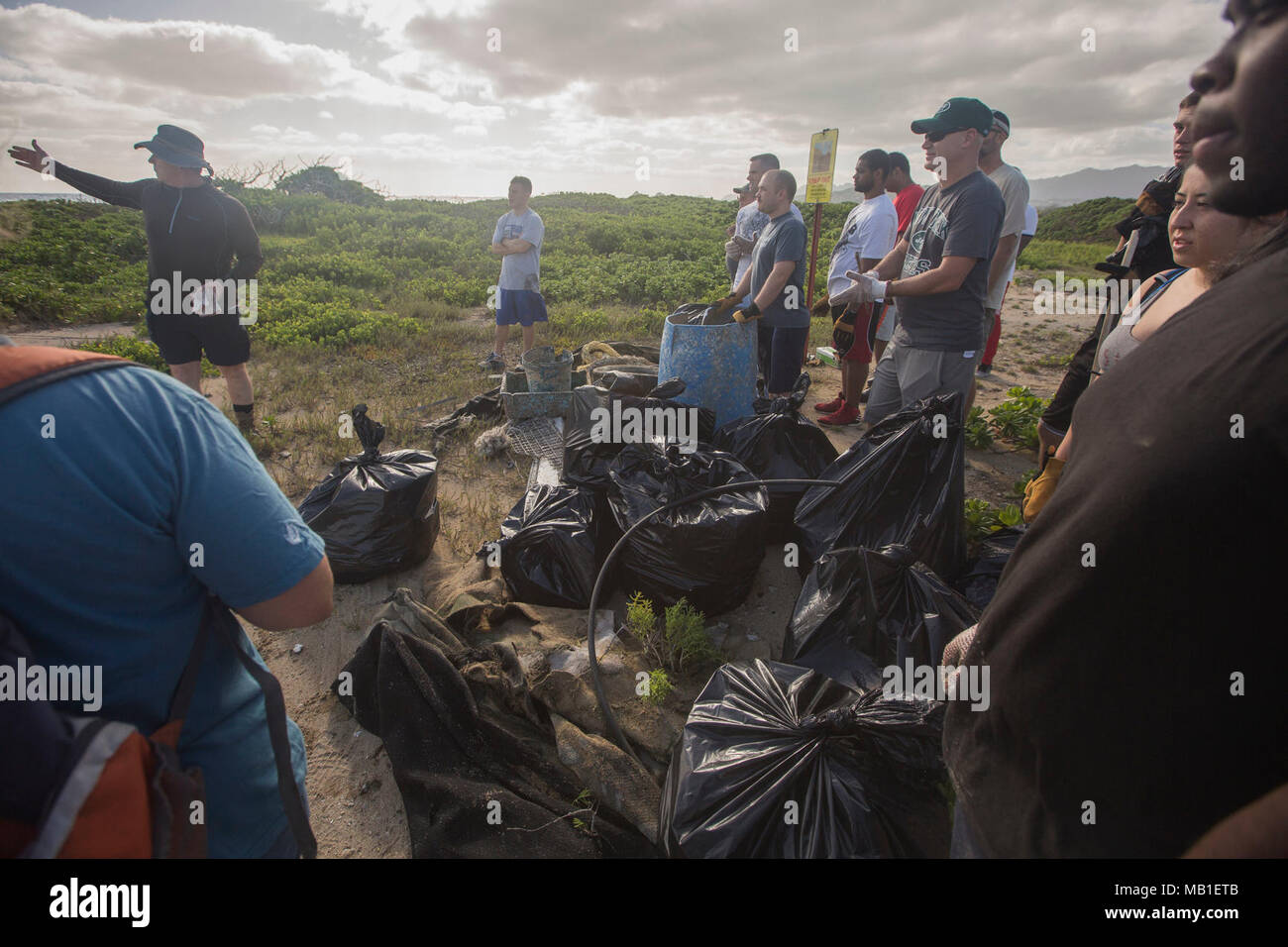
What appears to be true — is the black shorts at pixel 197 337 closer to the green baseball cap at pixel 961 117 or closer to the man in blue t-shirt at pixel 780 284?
the man in blue t-shirt at pixel 780 284

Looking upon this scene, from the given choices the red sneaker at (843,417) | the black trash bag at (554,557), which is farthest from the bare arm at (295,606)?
the red sneaker at (843,417)

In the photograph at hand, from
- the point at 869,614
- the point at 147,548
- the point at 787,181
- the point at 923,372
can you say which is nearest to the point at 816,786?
the point at 869,614

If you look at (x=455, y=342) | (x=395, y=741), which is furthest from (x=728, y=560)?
(x=455, y=342)

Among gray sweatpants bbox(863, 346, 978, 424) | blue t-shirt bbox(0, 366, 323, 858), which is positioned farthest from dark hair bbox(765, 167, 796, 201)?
blue t-shirt bbox(0, 366, 323, 858)

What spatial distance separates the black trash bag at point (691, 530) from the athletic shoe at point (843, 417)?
2277 mm

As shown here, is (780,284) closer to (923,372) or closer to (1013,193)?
(923,372)

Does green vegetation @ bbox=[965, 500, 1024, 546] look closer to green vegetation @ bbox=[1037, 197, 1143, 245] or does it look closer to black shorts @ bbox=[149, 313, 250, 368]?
black shorts @ bbox=[149, 313, 250, 368]

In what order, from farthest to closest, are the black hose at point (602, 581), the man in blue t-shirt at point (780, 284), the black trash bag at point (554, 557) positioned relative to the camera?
the man in blue t-shirt at point (780, 284) < the black trash bag at point (554, 557) < the black hose at point (602, 581)

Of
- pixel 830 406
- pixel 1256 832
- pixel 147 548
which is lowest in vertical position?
pixel 1256 832

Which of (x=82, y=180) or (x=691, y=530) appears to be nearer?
(x=691, y=530)

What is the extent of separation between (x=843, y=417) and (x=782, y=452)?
1894 mm

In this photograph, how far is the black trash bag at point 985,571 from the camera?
7.43 feet

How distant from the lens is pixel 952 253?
2.74 m

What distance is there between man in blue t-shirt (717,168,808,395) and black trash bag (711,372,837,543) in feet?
2.55
